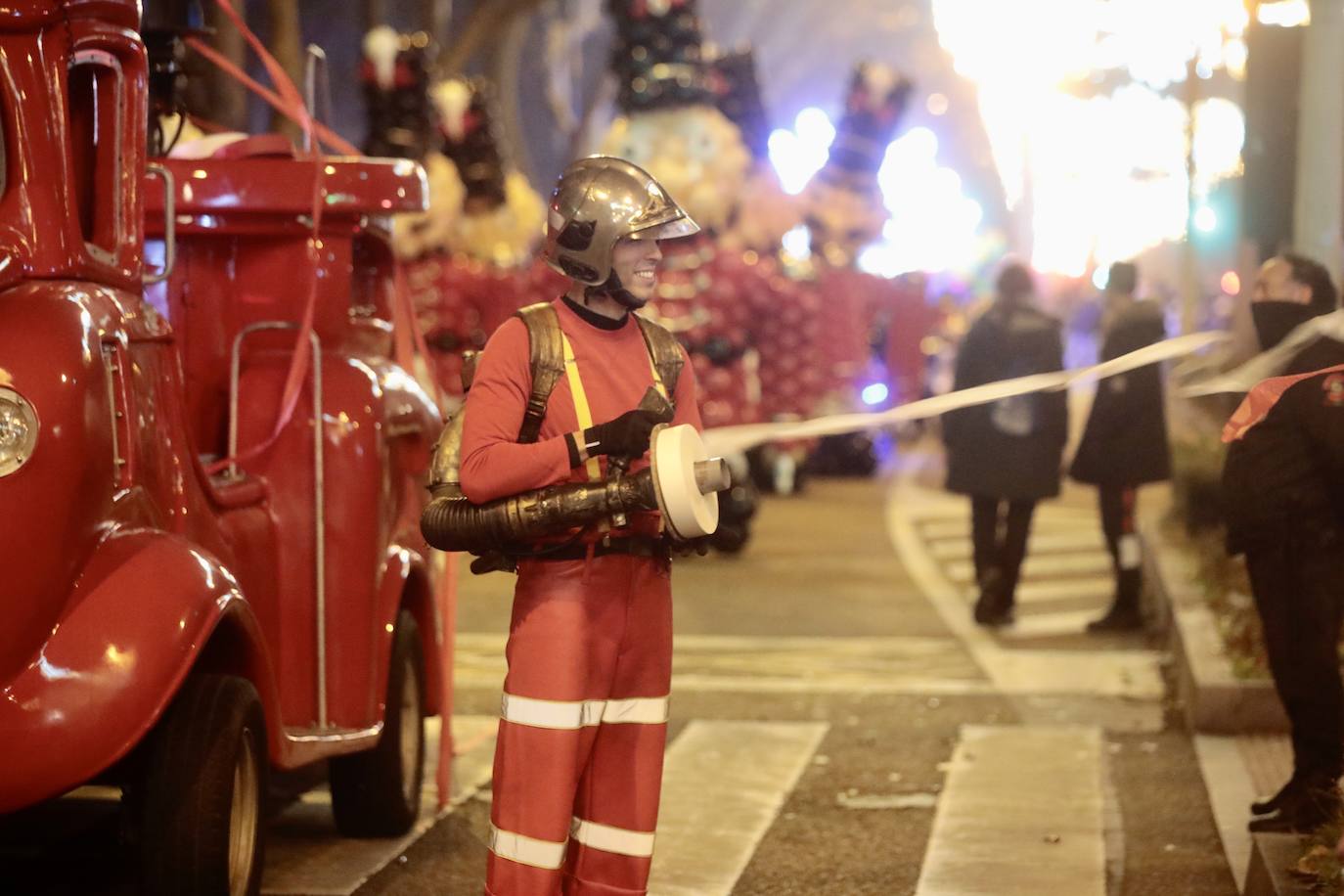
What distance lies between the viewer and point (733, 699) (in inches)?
379

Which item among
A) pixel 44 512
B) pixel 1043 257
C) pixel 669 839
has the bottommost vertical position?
pixel 1043 257

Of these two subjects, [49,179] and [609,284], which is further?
A: [49,179]

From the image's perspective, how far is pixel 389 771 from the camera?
6.78 meters

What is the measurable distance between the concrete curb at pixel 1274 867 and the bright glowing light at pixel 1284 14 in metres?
6.94

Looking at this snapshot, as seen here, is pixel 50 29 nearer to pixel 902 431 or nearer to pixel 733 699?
pixel 733 699

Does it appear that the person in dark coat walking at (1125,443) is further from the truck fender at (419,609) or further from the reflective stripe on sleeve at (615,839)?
the reflective stripe on sleeve at (615,839)

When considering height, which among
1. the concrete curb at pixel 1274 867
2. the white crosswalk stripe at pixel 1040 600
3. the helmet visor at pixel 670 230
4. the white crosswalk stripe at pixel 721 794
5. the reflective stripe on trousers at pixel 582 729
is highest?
the helmet visor at pixel 670 230

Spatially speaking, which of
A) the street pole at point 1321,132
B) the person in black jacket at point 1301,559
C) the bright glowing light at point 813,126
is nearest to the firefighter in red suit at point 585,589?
the person in black jacket at point 1301,559

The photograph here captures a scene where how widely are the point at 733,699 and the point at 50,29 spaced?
5.33m

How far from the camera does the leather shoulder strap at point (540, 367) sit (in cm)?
475

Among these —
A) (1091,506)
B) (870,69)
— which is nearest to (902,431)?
(870,69)

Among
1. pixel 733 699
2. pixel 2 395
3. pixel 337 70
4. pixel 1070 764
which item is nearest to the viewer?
pixel 2 395

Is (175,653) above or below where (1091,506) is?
above

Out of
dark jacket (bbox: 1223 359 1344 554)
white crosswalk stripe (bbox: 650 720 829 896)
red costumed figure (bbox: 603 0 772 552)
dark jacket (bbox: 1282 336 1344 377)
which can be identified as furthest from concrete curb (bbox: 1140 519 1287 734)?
red costumed figure (bbox: 603 0 772 552)
